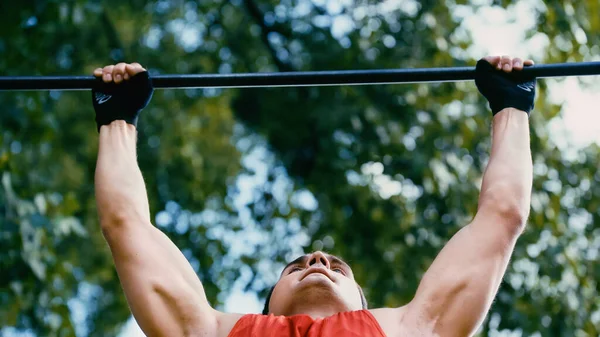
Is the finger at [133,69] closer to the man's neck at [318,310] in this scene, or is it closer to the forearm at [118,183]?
the forearm at [118,183]

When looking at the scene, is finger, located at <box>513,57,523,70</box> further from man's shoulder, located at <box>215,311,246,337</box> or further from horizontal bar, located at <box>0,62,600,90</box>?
man's shoulder, located at <box>215,311,246,337</box>

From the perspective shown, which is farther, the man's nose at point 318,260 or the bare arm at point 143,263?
the man's nose at point 318,260

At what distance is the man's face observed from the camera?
128 inches

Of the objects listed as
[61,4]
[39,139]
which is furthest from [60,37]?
[39,139]

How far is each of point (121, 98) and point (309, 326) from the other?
1.23 meters

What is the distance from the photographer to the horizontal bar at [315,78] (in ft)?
11.9

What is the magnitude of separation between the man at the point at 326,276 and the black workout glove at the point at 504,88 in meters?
0.01

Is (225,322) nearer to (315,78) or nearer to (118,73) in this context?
(315,78)

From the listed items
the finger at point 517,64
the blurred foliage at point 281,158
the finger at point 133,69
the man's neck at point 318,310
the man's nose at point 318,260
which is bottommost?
the blurred foliage at point 281,158

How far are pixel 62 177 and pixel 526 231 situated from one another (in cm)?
405

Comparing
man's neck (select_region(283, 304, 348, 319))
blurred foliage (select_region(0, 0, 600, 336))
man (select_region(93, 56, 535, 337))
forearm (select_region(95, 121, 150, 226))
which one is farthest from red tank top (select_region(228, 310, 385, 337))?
blurred foliage (select_region(0, 0, 600, 336))

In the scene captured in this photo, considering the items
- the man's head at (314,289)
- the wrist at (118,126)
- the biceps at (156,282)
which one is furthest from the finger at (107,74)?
the man's head at (314,289)

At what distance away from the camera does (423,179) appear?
7.80 metres

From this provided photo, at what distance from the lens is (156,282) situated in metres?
3.13
